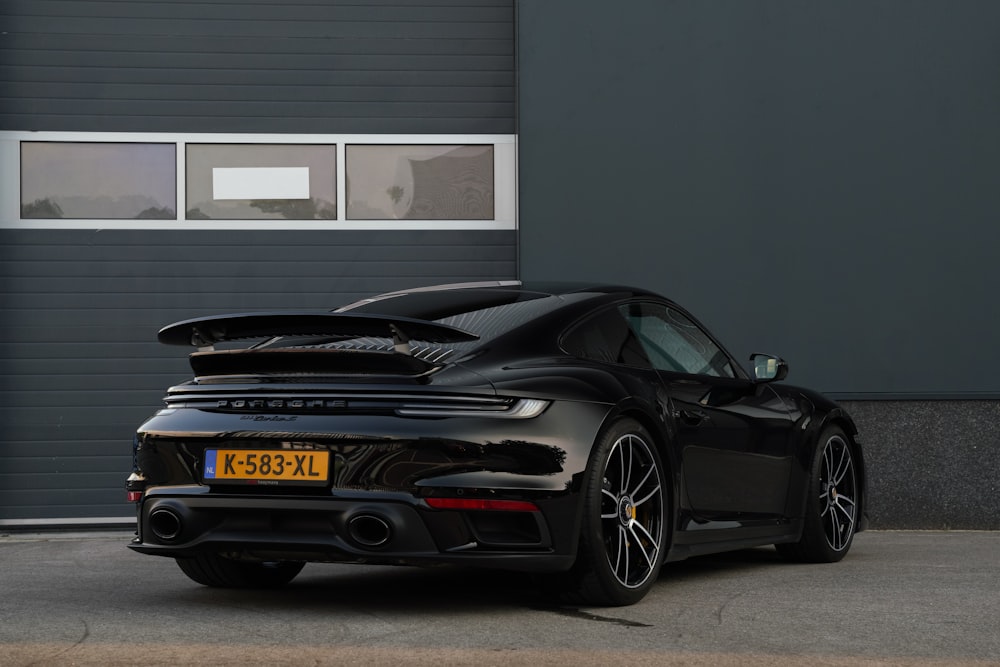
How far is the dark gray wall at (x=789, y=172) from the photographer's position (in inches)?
384

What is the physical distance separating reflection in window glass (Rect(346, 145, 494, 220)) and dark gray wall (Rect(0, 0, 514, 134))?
172 millimetres

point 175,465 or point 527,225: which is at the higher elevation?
point 527,225

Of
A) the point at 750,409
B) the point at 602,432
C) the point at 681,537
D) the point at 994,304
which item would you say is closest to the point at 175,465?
the point at 602,432

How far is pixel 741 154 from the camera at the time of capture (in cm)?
991

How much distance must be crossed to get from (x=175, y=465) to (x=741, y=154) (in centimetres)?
607

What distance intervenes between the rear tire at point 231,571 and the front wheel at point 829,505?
258 centimetres

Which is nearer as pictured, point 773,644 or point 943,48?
point 773,644

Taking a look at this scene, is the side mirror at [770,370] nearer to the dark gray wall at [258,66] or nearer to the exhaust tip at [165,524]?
the exhaust tip at [165,524]

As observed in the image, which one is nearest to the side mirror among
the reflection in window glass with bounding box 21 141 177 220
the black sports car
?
the black sports car

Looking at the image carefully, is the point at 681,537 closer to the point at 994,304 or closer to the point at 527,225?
the point at 527,225

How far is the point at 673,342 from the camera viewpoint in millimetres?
6055

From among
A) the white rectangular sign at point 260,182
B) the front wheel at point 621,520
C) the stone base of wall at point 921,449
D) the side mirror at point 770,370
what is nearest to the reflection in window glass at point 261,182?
the white rectangular sign at point 260,182

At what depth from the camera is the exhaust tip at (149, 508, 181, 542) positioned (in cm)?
480

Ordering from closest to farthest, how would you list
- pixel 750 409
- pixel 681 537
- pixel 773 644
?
pixel 773 644 < pixel 681 537 < pixel 750 409
